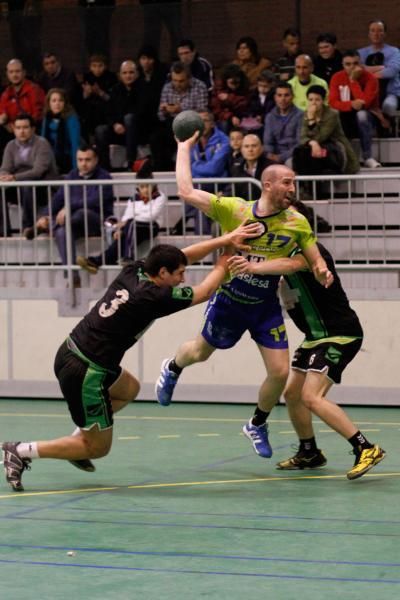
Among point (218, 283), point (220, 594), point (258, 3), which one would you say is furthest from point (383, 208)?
point (220, 594)

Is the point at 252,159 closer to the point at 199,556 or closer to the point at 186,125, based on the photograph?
the point at 186,125

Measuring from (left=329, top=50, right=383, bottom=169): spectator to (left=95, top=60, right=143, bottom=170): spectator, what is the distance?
9.34 feet

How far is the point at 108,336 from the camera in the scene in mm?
8984

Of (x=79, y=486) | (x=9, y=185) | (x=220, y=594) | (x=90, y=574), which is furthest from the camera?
(x=9, y=185)

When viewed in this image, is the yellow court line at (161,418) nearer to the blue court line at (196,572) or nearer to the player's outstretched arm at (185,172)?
the player's outstretched arm at (185,172)

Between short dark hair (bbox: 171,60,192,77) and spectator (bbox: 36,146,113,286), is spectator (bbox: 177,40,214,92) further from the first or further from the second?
spectator (bbox: 36,146,113,286)

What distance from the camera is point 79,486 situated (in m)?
9.48

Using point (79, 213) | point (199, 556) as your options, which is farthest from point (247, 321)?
point (79, 213)

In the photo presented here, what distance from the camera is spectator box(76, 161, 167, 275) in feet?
48.3

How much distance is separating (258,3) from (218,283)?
12097mm

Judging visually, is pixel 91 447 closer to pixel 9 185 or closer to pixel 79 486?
pixel 79 486

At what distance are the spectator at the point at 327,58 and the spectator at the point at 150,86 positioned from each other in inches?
87.6

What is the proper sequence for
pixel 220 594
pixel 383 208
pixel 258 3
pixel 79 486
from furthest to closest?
pixel 258 3
pixel 383 208
pixel 79 486
pixel 220 594

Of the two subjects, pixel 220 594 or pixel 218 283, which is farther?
pixel 218 283
